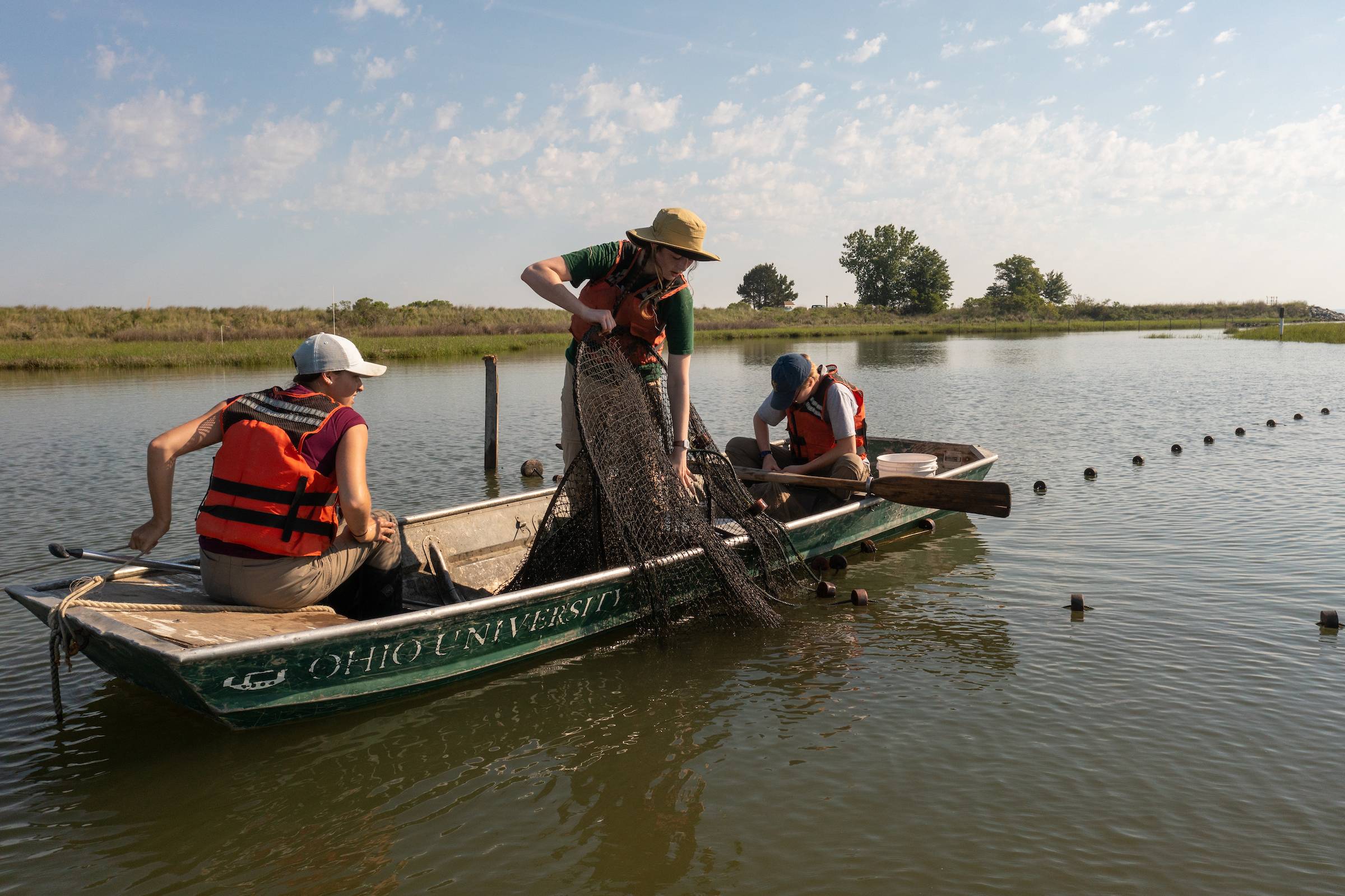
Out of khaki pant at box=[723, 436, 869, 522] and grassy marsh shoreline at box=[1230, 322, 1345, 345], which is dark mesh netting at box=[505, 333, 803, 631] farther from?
grassy marsh shoreline at box=[1230, 322, 1345, 345]

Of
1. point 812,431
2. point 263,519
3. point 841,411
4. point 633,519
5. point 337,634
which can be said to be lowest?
point 337,634

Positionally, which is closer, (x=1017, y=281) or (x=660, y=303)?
(x=660, y=303)

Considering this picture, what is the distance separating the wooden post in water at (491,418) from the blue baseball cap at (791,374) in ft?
24.9

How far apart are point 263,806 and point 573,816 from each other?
1708 millimetres

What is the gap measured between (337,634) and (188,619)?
0.87m

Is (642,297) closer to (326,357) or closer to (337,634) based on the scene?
(326,357)

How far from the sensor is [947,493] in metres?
8.88

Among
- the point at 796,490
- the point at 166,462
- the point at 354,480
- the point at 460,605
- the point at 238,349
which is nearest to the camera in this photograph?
the point at 166,462

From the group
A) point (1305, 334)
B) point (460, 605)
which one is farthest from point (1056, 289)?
point (460, 605)

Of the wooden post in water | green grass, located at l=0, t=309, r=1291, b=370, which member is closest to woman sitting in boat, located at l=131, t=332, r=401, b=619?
the wooden post in water

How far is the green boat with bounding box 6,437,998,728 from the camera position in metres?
4.95

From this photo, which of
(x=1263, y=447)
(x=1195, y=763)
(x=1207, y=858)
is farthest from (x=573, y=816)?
(x=1263, y=447)

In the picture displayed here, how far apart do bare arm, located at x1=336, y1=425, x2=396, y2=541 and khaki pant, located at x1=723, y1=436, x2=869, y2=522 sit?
4424 mm

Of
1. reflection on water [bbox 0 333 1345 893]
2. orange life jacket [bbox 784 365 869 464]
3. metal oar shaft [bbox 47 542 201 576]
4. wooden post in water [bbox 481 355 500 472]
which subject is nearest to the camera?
reflection on water [bbox 0 333 1345 893]
